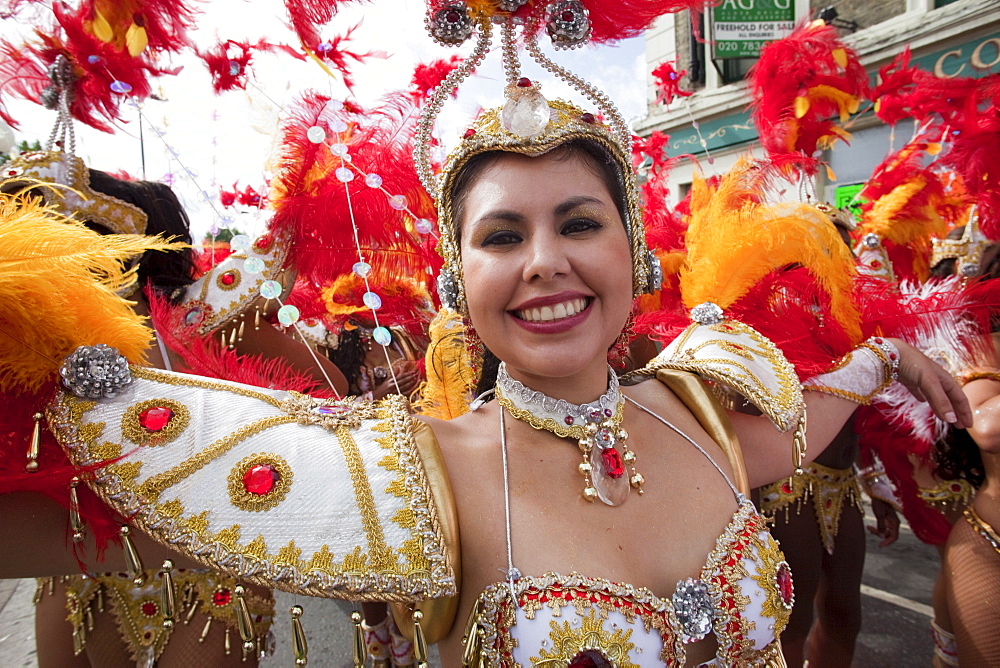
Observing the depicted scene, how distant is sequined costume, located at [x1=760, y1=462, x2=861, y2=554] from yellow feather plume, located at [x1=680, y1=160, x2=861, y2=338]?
3.60 feet

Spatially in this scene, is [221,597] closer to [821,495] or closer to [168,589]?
[168,589]

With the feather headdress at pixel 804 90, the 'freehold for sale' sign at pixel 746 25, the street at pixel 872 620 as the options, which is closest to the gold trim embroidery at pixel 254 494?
the street at pixel 872 620

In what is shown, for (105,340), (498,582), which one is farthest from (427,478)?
(105,340)

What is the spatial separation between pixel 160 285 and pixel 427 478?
1.66 m

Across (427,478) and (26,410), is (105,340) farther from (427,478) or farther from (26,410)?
(427,478)

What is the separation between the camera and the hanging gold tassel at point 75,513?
2.90 feet

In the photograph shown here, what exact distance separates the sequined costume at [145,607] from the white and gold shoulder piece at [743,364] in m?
1.41

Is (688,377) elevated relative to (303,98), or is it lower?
lower

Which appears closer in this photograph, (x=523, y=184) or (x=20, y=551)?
(x=20, y=551)

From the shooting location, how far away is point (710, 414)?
1.57 m

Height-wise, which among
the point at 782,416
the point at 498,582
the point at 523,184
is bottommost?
the point at 498,582

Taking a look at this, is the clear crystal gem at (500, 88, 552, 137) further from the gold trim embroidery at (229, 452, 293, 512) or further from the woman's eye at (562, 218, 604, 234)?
the gold trim embroidery at (229, 452, 293, 512)

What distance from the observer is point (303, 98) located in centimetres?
220

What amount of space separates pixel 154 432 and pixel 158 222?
1373 mm
